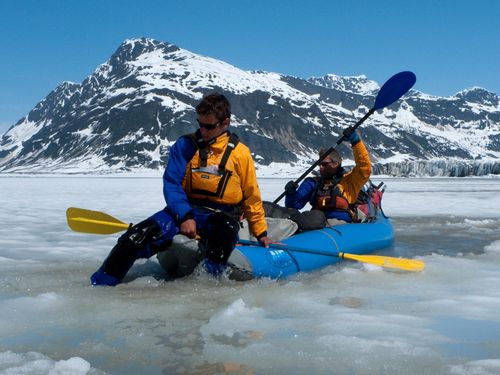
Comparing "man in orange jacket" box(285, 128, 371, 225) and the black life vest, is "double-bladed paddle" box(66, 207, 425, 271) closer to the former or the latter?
"man in orange jacket" box(285, 128, 371, 225)

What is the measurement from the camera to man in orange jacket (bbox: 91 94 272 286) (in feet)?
13.6

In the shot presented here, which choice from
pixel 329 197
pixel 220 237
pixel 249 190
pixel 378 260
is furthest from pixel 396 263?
pixel 329 197

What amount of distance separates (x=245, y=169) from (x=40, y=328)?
2048 mm

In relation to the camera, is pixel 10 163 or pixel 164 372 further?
pixel 10 163

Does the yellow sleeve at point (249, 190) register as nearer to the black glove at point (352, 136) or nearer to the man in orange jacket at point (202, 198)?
the man in orange jacket at point (202, 198)

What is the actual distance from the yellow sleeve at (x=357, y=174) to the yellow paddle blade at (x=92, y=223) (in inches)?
125

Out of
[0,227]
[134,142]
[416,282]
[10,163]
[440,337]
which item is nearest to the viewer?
[440,337]

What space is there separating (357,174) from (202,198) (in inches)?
117

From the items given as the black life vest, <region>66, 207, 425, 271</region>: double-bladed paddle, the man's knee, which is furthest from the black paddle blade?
the man's knee

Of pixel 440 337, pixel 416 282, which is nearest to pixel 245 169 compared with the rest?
pixel 416 282

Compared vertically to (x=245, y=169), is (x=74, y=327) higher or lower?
lower

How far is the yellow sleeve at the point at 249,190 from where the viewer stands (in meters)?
4.39

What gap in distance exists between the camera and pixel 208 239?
4.21 meters

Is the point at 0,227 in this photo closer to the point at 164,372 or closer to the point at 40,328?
the point at 40,328
